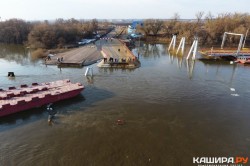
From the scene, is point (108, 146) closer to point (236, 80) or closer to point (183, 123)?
point (183, 123)

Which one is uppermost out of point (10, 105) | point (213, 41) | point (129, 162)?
point (213, 41)

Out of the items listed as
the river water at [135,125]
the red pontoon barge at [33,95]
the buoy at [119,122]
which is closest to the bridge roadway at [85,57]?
the river water at [135,125]

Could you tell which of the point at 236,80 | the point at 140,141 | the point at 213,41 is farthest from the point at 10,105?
the point at 213,41

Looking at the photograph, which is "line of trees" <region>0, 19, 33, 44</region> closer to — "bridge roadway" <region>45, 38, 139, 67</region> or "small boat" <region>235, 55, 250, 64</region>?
"bridge roadway" <region>45, 38, 139, 67</region>

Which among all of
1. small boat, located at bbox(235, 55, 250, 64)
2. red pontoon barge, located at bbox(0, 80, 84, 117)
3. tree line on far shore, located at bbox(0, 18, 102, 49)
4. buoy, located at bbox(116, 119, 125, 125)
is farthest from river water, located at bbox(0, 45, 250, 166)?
tree line on far shore, located at bbox(0, 18, 102, 49)

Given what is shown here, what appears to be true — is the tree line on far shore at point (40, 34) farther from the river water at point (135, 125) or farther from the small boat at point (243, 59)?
the small boat at point (243, 59)

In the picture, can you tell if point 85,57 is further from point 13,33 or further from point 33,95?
point 13,33
